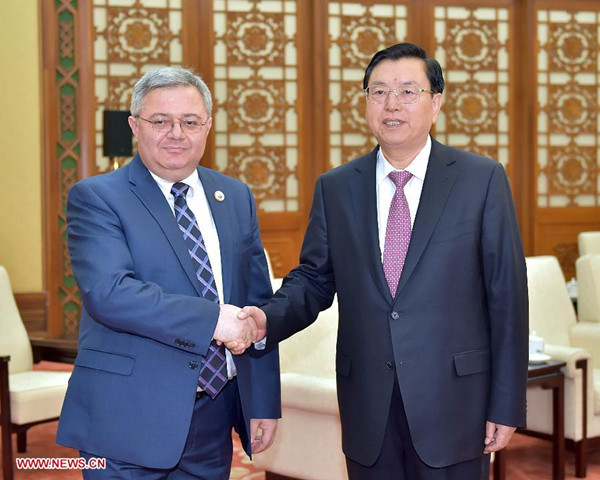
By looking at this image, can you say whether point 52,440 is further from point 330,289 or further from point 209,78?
point 209,78

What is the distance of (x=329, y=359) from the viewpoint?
3748 millimetres

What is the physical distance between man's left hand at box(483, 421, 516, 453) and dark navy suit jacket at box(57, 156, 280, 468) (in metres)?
0.73

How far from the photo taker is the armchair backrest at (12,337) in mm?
4312

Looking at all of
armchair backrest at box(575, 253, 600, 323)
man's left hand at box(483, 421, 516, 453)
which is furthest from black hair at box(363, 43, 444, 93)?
armchair backrest at box(575, 253, 600, 323)

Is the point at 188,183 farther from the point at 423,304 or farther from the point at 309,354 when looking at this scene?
the point at 309,354

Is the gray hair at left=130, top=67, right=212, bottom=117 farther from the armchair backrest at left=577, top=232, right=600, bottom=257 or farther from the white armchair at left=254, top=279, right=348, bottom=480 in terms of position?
the armchair backrest at left=577, top=232, right=600, bottom=257

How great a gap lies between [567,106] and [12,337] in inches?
219

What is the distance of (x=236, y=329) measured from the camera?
1.95m

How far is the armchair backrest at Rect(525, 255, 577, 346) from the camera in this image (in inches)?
178

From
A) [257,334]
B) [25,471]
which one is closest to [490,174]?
[257,334]

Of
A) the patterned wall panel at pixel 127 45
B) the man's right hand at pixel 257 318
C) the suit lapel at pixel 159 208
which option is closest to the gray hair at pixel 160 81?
the suit lapel at pixel 159 208

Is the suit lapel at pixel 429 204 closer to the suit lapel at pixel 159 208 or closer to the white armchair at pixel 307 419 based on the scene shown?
the suit lapel at pixel 159 208

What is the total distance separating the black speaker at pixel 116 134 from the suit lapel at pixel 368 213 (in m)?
3.82

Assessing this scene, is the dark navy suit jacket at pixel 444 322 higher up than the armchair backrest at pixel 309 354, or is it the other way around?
the dark navy suit jacket at pixel 444 322
